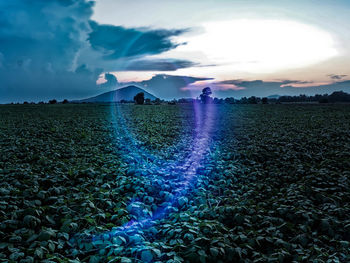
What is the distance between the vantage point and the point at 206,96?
94.3 metres

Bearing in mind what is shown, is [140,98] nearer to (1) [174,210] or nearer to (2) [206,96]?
(2) [206,96]

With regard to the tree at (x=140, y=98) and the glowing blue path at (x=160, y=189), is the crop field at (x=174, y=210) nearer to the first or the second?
the glowing blue path at (x=160, y=189)

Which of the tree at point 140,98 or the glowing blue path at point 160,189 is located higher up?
the tree at point 140,98

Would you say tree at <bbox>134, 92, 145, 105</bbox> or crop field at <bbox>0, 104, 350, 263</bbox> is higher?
tree at <bbox>134, 92, 145, 105</bbox>

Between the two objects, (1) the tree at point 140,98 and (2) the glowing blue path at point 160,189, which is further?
(1) the tree at point 140,98

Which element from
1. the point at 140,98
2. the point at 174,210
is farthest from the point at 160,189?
the point at 140,98

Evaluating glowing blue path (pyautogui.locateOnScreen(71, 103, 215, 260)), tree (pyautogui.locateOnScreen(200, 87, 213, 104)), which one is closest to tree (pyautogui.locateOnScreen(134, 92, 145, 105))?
tree (pyautogui.locateOnScreen(200, 87, 213, 104))

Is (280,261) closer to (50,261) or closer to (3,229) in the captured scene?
(50,261)

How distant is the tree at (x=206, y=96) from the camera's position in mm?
91625

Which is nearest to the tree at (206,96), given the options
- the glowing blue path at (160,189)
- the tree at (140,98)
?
the tree at (140,98)

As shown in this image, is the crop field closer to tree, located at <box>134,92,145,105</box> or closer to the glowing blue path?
the glowing blue path

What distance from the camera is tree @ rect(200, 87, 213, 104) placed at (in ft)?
301

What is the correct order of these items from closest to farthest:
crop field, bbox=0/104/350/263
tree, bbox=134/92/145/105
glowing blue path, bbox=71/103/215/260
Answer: crop field, bbox=0/104/350/263
glowing blue path, bbox=71/103/215/260
tree, bbox=134/92/145/105

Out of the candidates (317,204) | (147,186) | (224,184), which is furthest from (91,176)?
(317,204)
